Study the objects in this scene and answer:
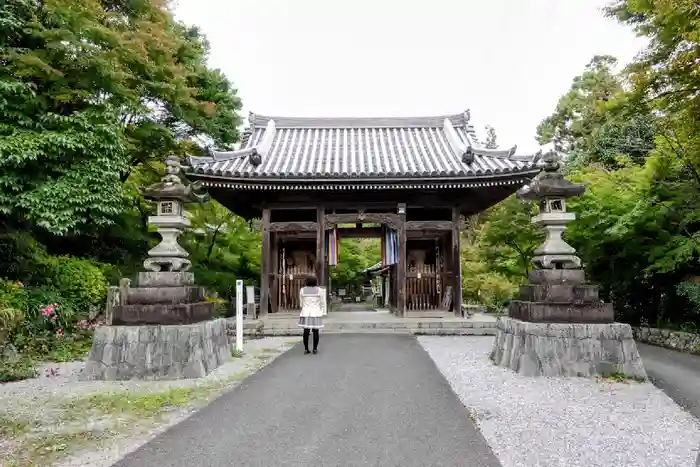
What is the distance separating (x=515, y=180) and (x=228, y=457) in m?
10.5

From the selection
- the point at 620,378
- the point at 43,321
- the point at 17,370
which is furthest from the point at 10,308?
the point at 620,378

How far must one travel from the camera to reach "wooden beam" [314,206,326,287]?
1271 cm

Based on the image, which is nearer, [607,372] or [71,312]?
[607,372]

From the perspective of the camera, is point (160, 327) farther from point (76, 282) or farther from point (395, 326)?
point (395, 326)

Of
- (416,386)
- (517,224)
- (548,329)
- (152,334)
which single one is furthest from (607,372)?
(517,224)

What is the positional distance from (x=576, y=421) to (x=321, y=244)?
30.4 feet

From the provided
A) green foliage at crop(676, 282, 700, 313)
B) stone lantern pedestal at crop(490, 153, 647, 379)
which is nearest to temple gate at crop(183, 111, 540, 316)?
green foliage at crop(676, 282, 700, 313)

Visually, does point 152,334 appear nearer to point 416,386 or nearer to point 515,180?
point 416,386

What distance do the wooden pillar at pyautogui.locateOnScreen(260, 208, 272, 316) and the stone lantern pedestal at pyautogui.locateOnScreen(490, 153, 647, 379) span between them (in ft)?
24.0

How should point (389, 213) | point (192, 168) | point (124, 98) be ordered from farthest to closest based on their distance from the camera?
1. point (389, 213)
2. point (192, 168)
3. point (124, 98)

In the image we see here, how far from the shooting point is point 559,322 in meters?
6.54

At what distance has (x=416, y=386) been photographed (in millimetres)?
5789

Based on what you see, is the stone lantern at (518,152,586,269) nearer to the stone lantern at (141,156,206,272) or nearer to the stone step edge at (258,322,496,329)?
the stone step edge at (258,322,496,329)

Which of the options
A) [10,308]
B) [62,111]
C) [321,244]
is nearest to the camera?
[10,308]
